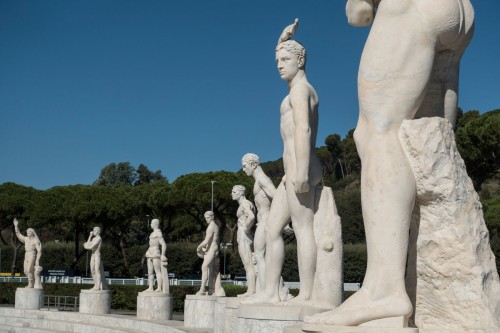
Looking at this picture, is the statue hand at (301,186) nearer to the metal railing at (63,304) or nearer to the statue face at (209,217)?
the statue face at (209,217)

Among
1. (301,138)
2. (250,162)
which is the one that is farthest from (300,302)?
(250,162)

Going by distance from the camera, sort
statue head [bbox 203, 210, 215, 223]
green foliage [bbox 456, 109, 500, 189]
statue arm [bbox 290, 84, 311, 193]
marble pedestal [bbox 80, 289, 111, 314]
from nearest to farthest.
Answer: statue arm [bbox 290, 84, 311, 193]
statue head [bbox 203, 210, 215, 223]
marble pedestal [bbox 80, 289, 111, 314]
green foliage [bbox 456, 109, 500, 189]

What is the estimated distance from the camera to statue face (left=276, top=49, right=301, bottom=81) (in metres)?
6.02

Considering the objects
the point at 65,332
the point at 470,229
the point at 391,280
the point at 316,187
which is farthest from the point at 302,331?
the point at 65,332

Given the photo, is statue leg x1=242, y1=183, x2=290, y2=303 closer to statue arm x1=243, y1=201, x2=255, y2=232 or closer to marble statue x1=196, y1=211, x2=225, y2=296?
statue arm x1=243, y1=201, x2=255, y2=232

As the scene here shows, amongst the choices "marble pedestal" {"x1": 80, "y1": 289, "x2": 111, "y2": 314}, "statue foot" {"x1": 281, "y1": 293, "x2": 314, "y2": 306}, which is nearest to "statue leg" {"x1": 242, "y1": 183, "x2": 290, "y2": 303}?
"statue foot" {"x1": 281, "y1": 293, "x2": 314, "y2": 306}

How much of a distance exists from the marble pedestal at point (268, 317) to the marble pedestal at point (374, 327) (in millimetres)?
2902

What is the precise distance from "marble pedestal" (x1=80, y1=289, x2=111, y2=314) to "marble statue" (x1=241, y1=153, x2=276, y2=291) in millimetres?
9675

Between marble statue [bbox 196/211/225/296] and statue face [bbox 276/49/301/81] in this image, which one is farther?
marble statue [bbox 196/211/225/296]

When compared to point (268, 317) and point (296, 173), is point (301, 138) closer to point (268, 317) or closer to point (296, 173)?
point (296, 173)

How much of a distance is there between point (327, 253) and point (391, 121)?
321 centimetres

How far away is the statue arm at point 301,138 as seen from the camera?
17.6 ft

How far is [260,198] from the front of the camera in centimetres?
979

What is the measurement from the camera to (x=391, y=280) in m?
2.40
